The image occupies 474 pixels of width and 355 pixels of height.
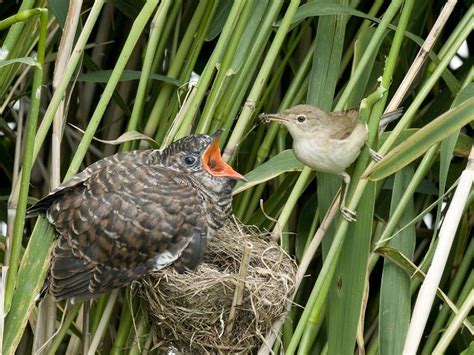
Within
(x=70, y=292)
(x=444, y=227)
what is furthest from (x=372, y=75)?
(x=70, y=292)

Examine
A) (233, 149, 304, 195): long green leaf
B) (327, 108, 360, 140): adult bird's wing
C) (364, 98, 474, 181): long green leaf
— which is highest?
(364, 98, 474, 181): long green leaf

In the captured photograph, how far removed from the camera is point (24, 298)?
5.62ft

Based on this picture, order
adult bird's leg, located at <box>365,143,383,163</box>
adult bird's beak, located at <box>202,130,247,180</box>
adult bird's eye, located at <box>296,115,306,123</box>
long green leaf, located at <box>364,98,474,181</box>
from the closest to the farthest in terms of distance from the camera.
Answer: long green leaf, located at <box>364,98,474,181</box>, adult bird's leg, located at <box>365,143,383,163</box>, adult bird's eye, located at <box>296,115,306,123</box>, adult bird's beak, located at <box>202,130,247,180</box>

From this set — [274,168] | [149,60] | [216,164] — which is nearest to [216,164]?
[216,164]

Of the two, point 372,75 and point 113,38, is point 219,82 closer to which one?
point 372,75

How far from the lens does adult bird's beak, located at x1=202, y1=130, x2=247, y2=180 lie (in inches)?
81.0

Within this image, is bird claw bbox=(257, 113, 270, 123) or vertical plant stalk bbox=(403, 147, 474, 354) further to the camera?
bird claw bbox=(257, 113, 270, 123)

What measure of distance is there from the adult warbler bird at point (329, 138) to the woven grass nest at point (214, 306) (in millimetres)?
267

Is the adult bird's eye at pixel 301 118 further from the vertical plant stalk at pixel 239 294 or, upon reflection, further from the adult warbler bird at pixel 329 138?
the vertical plant stalk at pixel 239 294

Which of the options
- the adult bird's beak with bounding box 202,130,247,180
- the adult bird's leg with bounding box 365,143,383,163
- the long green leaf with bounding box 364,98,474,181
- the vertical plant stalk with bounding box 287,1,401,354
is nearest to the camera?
the long green leaf with bounding box 364,98,474,181

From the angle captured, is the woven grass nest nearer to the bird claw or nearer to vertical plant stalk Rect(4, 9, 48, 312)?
the bird claw

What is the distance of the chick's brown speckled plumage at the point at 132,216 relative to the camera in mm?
1928

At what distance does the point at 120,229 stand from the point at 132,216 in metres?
0.04

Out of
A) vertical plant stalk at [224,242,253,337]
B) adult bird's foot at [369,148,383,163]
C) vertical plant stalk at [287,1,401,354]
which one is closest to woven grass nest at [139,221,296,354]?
vertical plant stalk at [224,242,253,337]
